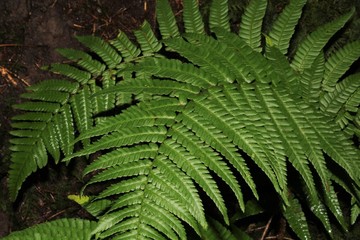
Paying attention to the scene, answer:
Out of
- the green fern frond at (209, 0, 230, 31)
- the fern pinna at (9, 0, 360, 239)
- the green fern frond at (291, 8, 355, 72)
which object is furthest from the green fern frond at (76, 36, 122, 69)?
the green fern frond at (291, 8, 355, 72)

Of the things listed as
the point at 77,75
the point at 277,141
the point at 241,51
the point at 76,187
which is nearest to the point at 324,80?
the point at 241,51

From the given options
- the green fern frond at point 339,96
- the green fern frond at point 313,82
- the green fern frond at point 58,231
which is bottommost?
the green fern frond at point 58,231

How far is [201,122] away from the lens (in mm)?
2398

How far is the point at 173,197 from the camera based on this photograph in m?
2.25

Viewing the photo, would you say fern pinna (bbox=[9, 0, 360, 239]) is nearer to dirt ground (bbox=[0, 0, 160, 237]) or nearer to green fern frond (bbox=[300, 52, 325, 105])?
green fern frond (bbox=[300, 52, 325, 105])

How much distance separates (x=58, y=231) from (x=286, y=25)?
193 centimetres

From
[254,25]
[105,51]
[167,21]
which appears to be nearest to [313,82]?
[254,25]

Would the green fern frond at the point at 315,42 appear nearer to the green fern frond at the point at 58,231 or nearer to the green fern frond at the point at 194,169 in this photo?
the green fern frond at the point at 194,169

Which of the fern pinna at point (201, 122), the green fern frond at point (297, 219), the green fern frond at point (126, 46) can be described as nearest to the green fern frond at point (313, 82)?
the fern pinna at point (201, 122)

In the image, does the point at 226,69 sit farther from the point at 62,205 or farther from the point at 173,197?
the point at 62,205

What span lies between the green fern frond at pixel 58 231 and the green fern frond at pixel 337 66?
5.64ft

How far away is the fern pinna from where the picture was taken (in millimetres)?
2254

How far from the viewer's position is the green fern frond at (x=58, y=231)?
2.83 m

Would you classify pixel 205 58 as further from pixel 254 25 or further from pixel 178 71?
pixel 254 25
